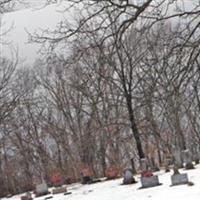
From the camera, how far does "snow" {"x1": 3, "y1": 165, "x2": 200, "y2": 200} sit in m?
14.0

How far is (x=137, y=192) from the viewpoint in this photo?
1600 centimetres

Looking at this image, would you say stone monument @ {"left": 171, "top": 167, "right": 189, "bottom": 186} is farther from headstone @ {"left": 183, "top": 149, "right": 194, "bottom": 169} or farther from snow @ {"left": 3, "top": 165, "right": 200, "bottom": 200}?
headstone @ {"left": 183, "top": 149, "right": 194, "bottom": 169}

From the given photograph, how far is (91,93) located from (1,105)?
5.01 meters

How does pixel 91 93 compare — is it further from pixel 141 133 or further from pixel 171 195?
pixel 171 195

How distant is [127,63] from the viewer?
25906mm

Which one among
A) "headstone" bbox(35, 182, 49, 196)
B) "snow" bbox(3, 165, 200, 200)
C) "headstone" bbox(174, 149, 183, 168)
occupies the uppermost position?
"headstone" bbox(174, 149, 183, 168)

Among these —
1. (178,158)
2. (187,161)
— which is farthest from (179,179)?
(178,158)

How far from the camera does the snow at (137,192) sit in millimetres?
13969

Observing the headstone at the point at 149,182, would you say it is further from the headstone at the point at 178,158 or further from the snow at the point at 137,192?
the headstone at the point at 178,158

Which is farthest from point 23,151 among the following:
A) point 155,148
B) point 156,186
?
point 156,186

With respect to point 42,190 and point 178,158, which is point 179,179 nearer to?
point 178,158

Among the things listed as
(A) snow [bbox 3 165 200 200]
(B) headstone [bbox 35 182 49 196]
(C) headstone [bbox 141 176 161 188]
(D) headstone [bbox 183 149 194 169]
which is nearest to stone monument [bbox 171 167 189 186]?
(A) snow [bbox 3 165 200 200]

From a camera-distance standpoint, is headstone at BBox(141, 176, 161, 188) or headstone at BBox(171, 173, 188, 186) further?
headstone at BBox(141, 176, 161, 188)

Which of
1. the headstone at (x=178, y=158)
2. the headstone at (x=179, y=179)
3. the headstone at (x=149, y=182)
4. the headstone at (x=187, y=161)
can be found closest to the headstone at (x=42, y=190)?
the headstone at (x=178, y=158)
